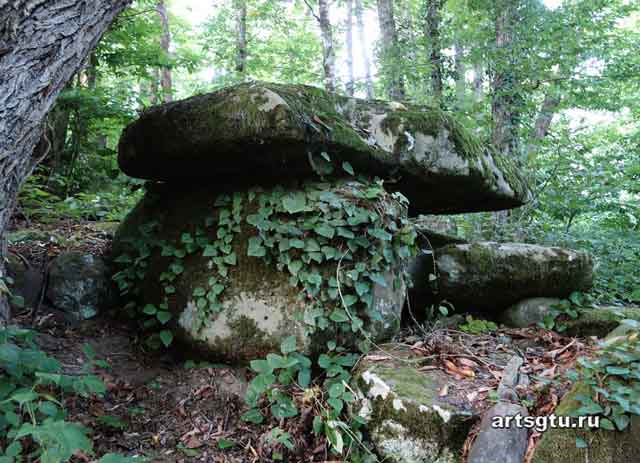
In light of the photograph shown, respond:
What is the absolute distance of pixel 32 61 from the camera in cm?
228

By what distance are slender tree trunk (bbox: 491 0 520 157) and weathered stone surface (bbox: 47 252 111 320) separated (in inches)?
236

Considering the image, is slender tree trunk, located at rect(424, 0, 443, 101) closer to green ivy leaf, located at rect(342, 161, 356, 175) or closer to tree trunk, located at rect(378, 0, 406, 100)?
tree trunk, located at rect(378, 0, 406, 100)

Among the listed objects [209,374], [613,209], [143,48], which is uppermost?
[143,48]

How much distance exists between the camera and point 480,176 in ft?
13.6

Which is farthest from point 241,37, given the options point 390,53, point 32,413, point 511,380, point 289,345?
point 32,413

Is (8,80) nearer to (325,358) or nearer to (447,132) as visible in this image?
(325,358)

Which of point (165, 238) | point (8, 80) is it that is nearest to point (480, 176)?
point (165, 238)

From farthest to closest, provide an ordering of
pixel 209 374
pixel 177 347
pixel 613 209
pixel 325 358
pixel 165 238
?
pixel 613 209 → pixel 165 238 → pixel 177 347 → pixel 209 374 → pixel 325 358

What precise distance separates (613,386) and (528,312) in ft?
7.38

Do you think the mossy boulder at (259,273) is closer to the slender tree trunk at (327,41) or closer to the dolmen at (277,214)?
the dolmen at (277,214)

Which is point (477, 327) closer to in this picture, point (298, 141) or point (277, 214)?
point (277, 214)

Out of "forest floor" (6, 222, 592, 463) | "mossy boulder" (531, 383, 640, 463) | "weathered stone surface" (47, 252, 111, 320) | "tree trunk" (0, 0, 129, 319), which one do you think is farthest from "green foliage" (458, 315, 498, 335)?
"tree trunk" (0, 0, 129, 319)

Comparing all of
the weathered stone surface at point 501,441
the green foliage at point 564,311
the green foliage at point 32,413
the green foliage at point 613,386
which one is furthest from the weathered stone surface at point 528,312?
the green foliage at point 32,413

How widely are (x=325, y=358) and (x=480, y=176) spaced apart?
231 cm
